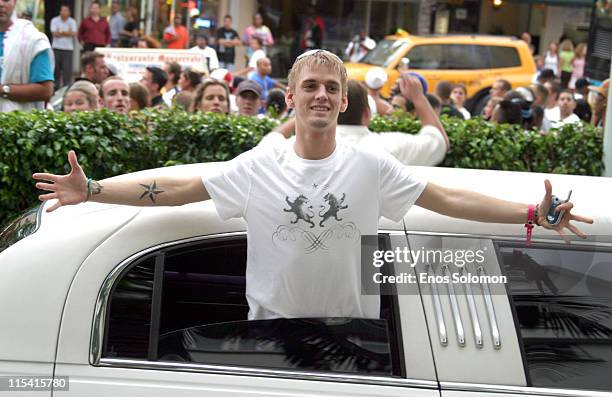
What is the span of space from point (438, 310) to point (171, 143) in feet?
12.6

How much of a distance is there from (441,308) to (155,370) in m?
0.86

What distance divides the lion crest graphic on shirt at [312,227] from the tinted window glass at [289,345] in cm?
25

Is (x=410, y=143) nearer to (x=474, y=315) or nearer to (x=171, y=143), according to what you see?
(x=171, y=143)

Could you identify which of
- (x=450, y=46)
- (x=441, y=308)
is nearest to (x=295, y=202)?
(x=441, y=308)

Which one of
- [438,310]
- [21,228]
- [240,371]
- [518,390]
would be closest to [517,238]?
[438,310]

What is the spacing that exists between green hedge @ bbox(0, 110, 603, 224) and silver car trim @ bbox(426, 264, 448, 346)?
3.19 meters

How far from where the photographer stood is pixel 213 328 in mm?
3107

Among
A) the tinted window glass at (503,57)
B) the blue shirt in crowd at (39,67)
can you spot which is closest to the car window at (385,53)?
the tinted window glass at (503,57)

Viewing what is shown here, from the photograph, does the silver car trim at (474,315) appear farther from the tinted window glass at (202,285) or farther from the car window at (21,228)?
the car window at (21,228)

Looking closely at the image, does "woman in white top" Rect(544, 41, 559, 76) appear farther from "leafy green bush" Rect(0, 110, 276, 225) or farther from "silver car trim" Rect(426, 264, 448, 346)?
"silver car trim" Rect(426, 264, 448, 346)

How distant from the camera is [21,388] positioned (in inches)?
117

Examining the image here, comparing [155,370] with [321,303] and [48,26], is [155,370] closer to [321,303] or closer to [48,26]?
[321,303]

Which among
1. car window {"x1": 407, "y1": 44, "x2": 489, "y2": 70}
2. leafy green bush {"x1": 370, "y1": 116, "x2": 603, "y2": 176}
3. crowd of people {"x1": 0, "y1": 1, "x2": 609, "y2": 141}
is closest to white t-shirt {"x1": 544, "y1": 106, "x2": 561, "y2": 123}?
crowd of people {"x1": 0, "y1": 1, "x2": 609, "y2": 141}

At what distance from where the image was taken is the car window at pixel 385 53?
1928 centimetres
